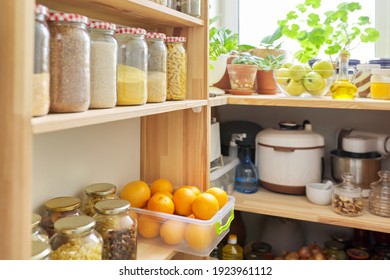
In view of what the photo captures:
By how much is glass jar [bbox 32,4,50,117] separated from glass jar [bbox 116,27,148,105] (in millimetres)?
251

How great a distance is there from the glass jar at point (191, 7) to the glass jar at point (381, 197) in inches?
35.0

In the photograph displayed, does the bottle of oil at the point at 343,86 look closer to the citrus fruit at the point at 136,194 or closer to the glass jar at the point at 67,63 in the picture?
the citrus fruit at the point at 136,194

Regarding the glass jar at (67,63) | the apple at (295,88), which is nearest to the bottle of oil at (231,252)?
the apple at (295,88)

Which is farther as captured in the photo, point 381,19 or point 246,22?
point 246,22

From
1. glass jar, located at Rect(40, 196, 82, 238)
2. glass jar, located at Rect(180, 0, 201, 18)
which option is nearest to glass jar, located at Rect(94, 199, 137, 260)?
glass jar, located at Rect(40, 196, 82, 238)

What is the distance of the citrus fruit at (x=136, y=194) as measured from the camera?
1143mm

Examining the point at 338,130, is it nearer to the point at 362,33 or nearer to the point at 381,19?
the point at 362,33

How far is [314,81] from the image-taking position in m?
1.45

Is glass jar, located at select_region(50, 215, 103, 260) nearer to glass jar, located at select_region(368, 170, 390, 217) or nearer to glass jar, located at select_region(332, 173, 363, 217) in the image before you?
glass jar, located at select_region(332, 173, 363, 217)

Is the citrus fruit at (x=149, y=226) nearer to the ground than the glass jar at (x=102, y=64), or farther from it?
nearer to the ground

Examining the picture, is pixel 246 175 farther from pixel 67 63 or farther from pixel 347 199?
pixel 67 63

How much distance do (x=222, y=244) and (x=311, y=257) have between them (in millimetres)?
386
